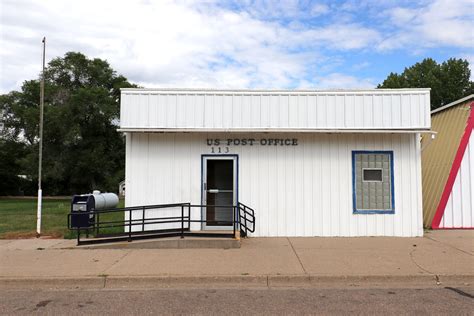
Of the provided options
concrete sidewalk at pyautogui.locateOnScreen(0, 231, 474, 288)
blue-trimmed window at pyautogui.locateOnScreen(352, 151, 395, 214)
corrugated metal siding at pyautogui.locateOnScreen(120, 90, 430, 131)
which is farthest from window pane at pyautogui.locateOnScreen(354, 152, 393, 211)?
concrete sidewalk at pyautogui.locateOnScreen(0, 231, 474, 288)

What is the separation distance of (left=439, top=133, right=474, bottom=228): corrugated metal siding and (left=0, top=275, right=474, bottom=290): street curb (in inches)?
248

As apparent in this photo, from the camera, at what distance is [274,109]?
11.3 metres

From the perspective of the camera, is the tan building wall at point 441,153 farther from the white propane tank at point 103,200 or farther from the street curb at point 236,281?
the white propane tank at point 103,200

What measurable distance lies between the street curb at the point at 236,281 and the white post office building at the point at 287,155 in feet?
13.4

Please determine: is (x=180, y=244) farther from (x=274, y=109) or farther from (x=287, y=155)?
(x=274, y=109)

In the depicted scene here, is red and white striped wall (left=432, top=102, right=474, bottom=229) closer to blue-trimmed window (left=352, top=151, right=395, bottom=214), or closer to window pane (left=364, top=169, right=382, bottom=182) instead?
blue-trimmed window (left=352, top=151, right=395, bottom=214)

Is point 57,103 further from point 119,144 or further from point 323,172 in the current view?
point 323,172

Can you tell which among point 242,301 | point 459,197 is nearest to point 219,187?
point 242,301

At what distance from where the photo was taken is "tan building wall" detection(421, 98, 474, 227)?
13.5m

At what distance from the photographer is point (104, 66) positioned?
41.3 meters

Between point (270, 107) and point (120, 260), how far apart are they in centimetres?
552

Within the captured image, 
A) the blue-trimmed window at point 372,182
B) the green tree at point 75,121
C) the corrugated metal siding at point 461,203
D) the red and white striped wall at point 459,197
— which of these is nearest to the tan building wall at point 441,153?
the red and white striped wall at point 459,197

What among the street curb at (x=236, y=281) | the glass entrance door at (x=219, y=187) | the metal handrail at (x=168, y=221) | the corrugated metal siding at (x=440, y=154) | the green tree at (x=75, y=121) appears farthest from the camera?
the green tree at (x=75, y=121)

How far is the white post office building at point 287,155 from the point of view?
11266 millimetres
